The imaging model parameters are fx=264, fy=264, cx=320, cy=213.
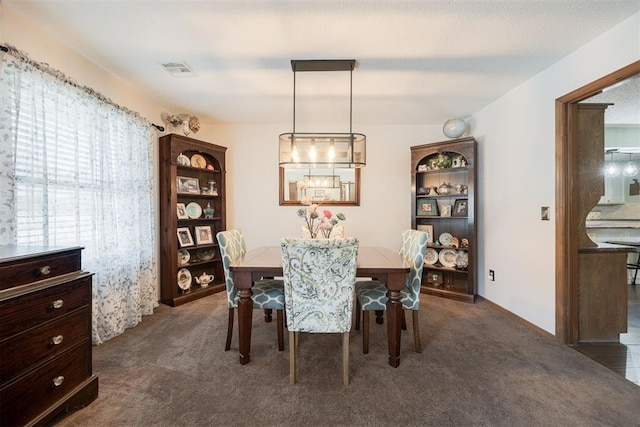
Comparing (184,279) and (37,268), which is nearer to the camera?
(37,268)

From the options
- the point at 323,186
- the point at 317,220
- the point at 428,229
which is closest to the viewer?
the point at 317,220

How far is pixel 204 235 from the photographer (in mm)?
3730

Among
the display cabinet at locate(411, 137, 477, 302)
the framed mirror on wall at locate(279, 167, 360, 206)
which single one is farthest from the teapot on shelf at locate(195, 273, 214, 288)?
the display cabinet at locate(411, 137, 477, 302)

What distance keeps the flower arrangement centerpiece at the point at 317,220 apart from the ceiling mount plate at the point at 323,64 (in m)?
1.20

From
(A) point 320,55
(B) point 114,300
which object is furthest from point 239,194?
(A) point 320,55

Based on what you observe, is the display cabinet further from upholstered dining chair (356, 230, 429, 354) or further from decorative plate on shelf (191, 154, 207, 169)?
decorative plate on shelf (191, 154, 207, 169)

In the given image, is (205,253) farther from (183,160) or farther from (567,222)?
(567,222)

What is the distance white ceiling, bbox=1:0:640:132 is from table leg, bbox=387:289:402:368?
194 cm

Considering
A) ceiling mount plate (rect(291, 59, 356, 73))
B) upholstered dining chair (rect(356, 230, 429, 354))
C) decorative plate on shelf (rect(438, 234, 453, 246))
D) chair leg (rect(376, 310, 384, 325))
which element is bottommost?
chair leg (rect(376, 310, 384, 325))

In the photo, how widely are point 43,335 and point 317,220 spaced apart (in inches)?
77.5

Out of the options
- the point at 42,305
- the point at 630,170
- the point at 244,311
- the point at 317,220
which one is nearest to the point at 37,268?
the point at 42,305

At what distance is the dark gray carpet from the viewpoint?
151 centimetres

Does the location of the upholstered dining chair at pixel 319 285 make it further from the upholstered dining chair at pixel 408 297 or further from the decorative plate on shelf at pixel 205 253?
the decorative plate on shelf at pixel 205 253

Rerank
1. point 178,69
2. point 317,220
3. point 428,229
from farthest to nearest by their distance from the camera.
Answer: point 428,229 < point 317,220 < point 178,69
